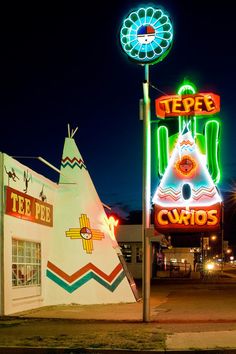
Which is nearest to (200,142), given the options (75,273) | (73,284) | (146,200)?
(146,200)

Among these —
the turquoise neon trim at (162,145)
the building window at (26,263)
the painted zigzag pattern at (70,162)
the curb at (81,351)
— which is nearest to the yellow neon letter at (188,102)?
the turquoise neon trim at (162,145)

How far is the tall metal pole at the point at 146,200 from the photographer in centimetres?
1583

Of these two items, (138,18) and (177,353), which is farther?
(138,18)

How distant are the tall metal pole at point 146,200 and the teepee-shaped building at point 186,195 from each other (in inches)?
19.9

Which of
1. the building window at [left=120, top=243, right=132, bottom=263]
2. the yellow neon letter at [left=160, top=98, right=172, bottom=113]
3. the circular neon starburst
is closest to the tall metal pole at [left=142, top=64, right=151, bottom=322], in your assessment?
the circular neon starburst

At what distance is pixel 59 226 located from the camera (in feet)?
67.8

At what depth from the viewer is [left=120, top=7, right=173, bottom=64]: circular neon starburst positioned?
16.7 meters

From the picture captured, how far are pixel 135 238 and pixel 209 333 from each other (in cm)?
3080

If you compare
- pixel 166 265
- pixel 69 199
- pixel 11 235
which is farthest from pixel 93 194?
pixel 166 265

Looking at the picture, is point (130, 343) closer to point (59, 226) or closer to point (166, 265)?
point (59, 226)

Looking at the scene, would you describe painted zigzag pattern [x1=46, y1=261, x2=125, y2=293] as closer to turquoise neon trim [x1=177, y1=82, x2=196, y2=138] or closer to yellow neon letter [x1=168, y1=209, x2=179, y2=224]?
yellow neon letter [x1=168, y1=209, x2=179, y2=224]

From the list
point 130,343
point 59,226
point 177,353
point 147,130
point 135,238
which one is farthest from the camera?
point 135,238

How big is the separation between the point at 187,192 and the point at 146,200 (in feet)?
4.29

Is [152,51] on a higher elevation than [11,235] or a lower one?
higher
